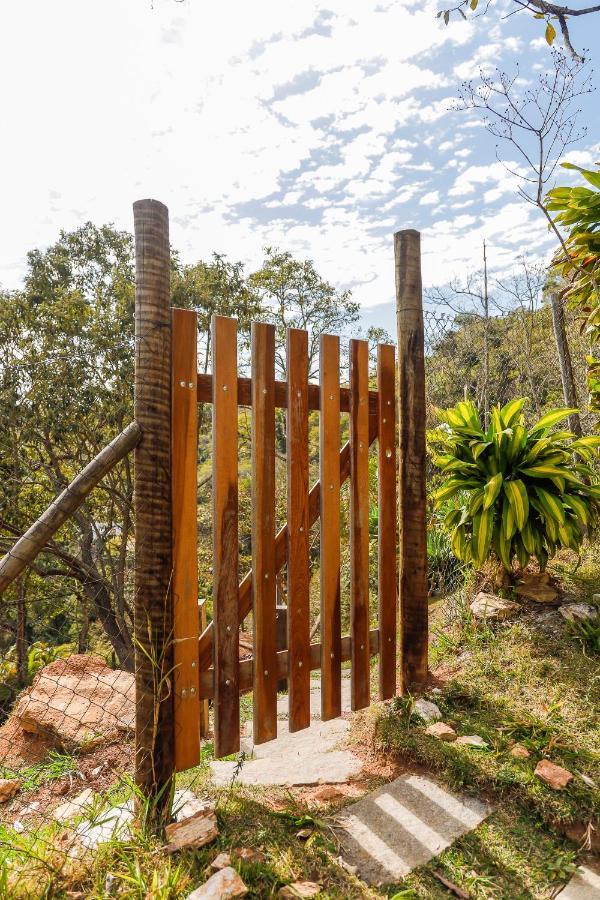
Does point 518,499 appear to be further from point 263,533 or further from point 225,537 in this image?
point 225,537

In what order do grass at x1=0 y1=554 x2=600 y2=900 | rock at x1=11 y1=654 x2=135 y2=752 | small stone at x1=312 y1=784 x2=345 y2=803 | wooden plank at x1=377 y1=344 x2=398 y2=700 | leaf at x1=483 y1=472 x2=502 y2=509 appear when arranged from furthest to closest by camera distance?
leaf at x1=483 y1=472 x2=502 y2=509 < rock at x1=11 y1=654 x2=135 y2=752 < wooden plank at x1=377 y1=344 x2=398 y2=700 < small stone at x1=312 y1=784 x2=345 y2=803 < grass at x1=0 y1=554 x2=600 y2=900

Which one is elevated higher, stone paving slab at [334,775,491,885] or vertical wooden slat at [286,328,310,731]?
vertical wooden slat at [286,328,310,731]

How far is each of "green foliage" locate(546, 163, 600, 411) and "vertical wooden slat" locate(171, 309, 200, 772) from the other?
226 centimetres

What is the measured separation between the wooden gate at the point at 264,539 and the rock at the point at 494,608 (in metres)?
0.86

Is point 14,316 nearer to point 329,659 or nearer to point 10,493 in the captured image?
point 10,493

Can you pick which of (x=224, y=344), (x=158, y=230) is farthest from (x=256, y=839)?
(x=158, y=230)

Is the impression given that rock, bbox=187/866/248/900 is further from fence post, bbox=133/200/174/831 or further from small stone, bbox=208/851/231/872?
fence post, bbox=133/200/174/831

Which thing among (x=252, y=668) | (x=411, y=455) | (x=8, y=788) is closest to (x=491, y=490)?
(x=411, y=455)

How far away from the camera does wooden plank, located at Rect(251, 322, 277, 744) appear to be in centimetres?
195

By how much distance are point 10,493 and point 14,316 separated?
7.28ft

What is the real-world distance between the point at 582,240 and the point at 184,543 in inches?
105

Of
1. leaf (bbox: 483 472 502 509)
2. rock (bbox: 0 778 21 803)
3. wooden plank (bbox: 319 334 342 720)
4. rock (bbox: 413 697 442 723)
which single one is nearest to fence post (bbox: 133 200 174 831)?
wooden plank (bbox: 319 334 342 720)

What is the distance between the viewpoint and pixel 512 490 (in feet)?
9.50

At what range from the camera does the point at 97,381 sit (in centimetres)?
620
